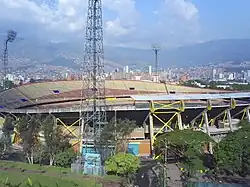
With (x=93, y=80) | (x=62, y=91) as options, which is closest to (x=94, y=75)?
(x=93, y=80)

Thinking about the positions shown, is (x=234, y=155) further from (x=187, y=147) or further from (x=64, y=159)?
(x=64, y=159)

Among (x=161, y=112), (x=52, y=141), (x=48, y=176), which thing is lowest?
(x=48, y=176)

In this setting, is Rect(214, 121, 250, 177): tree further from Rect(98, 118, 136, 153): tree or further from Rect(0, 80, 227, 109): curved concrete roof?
Rect(0, 80, 227, 109): curved concrete roof

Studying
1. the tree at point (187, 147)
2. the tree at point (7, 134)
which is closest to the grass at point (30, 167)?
the tree at point (7, 134)

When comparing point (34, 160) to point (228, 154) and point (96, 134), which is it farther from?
point (228, 154)

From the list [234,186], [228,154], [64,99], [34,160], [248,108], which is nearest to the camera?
[234,186]

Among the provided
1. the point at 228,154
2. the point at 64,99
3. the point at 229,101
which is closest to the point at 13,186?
the point at 228,154
